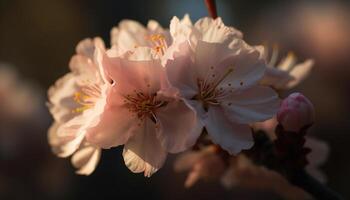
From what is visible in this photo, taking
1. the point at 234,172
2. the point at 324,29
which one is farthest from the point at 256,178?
the point at 324,29

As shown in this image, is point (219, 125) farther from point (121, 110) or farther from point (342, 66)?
point (342, 66)

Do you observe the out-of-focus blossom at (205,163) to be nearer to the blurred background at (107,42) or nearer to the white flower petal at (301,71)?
the white flower petal at (301,71)

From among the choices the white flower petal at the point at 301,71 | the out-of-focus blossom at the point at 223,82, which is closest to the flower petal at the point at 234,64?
the out-of-focus blossom at the point at 223,82

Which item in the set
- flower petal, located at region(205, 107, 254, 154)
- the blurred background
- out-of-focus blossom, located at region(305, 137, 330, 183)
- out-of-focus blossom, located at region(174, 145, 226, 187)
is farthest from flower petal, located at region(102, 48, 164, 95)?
the blurred background

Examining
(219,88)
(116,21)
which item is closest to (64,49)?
(116,21)

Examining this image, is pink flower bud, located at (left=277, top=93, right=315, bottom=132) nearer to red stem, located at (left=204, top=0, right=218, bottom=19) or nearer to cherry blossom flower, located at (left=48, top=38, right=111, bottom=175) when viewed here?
red stem, located at (left=204, top=0, right=218, bottom=19)

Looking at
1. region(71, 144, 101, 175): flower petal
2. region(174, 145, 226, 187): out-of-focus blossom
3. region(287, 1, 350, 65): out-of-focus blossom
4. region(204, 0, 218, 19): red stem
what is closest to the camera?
region(204, 0, 218, 19): red stem
